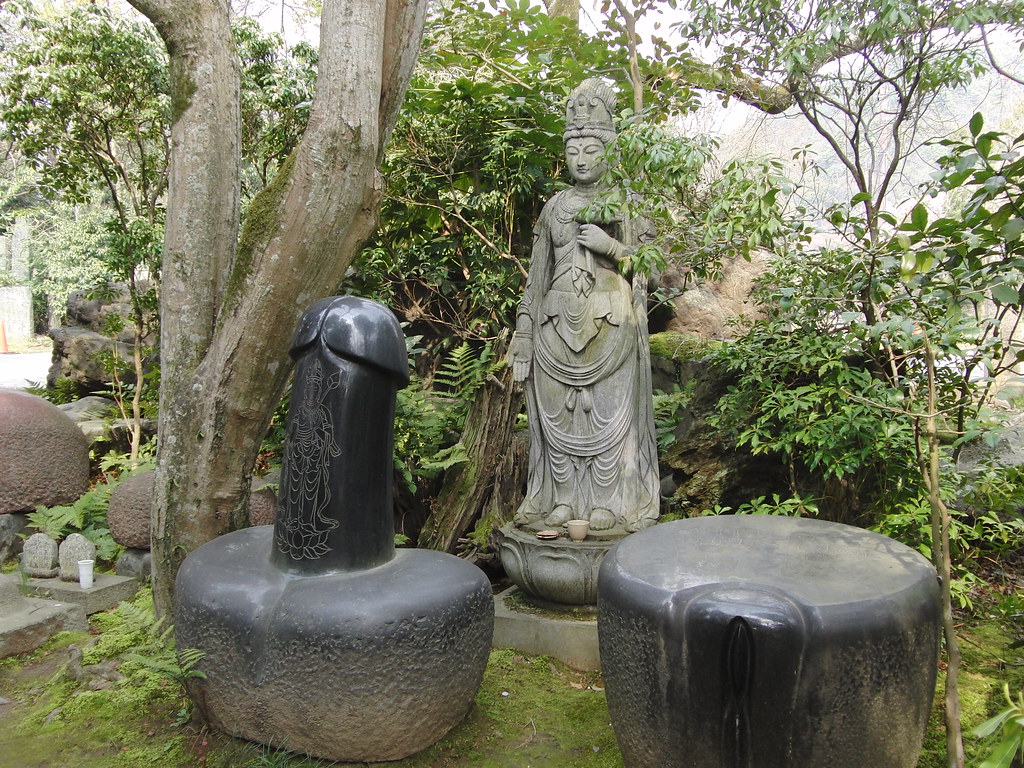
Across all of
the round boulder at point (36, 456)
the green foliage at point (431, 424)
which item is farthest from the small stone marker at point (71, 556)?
the green foliage at point (431, 424)

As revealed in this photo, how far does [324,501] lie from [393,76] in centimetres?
232

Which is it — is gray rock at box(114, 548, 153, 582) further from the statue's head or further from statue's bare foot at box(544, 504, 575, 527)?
the statue's head

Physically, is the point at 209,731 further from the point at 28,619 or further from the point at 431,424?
the point at 431,424

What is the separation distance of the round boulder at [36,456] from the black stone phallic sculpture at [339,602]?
3520 mm

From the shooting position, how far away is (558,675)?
3896mm

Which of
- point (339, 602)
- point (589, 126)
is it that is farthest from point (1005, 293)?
point (589, 126)

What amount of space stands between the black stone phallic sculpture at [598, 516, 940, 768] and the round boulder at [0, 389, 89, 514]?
5200mm

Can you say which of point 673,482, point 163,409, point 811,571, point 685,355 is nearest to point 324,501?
point 163,409

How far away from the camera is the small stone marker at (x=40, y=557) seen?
4898mm

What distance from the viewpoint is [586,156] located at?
4.52m

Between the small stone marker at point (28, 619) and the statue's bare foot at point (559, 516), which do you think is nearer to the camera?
the small stone marker at point (28, 619)

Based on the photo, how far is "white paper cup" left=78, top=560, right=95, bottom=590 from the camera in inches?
188

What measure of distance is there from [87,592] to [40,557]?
1.49 ft

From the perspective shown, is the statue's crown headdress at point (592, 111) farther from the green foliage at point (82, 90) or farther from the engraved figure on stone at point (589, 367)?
the green foliage at point (82, 90)
